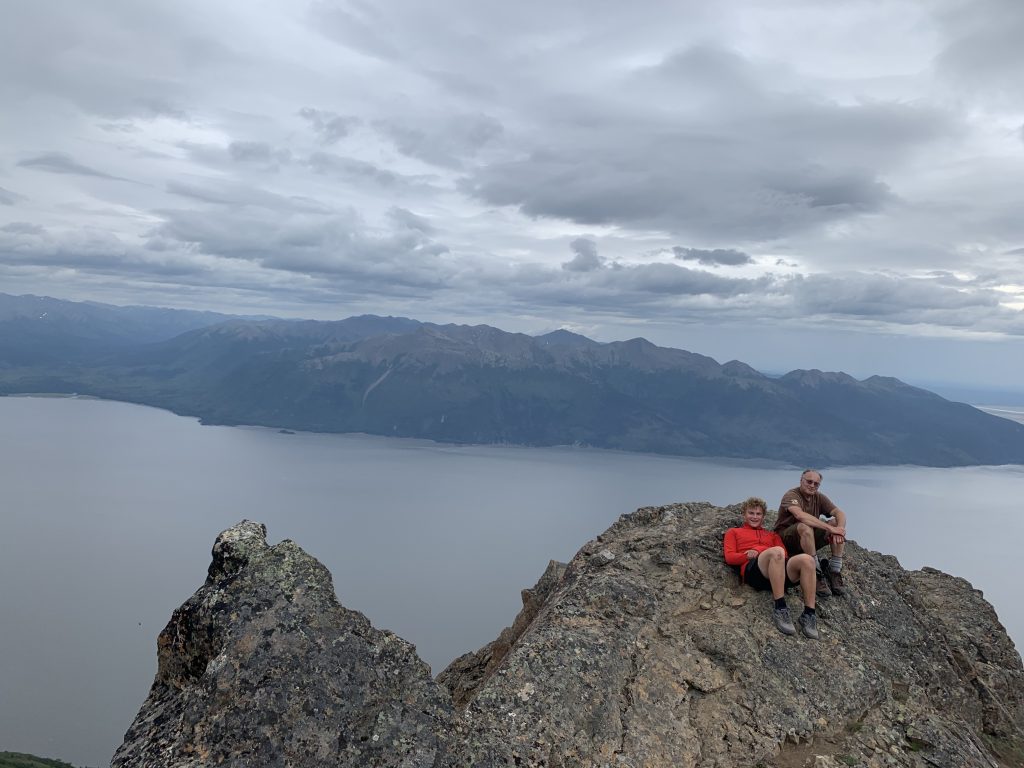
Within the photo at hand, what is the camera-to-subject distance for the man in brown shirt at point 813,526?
1334 cm

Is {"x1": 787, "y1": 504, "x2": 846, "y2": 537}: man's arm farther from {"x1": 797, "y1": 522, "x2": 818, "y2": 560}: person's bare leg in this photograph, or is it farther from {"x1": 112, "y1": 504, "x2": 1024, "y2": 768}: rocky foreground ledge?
{"x1": 112, "y1": 504, "x2": 1024, "y2": 768}: rocky foreground ledge

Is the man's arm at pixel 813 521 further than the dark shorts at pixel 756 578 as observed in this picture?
No

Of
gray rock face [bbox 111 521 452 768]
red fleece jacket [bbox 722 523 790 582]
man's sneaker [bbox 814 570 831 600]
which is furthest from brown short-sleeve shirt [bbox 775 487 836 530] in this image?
gray rock face [bbox 111 521 452 768]

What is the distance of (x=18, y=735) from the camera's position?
109 metres

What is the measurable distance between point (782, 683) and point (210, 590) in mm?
10461

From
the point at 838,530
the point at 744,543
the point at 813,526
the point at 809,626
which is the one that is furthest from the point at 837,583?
the point at 744,543

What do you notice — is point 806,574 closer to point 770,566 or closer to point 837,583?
point 770,566

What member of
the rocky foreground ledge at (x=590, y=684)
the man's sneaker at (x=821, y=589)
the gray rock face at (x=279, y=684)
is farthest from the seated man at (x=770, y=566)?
the gray rock face at (x=279, y=684)

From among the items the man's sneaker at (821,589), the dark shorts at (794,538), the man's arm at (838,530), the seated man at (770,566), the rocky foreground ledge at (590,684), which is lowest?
the rocky foreground ledge at (590,684)

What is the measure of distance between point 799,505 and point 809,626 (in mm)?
2526

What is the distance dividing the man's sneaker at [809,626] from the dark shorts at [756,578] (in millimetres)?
848

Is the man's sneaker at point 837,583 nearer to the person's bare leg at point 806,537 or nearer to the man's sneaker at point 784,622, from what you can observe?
the person's bare leg at point 806,537

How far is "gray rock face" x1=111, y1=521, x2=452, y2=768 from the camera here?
8820 millimetres

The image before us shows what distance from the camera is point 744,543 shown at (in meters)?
14.6
